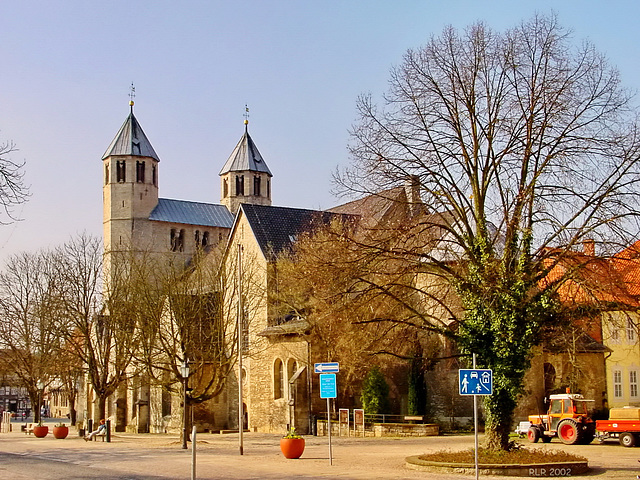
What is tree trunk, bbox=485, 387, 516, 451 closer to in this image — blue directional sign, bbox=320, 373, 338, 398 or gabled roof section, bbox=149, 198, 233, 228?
blue directional sign, bbox=320, 373, 338, 398

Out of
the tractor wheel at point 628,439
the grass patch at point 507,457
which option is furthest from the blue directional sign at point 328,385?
the tractor wheel at point 628,439

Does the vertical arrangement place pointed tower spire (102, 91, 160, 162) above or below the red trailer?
above

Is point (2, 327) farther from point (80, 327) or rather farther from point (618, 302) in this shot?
point (618, 302)

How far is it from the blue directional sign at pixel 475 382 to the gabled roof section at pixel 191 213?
74102mm

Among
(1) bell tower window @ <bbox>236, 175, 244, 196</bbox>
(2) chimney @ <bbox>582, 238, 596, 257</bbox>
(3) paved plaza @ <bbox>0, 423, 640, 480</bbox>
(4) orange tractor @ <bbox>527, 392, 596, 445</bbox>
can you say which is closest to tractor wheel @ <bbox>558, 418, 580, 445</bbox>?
(4) orange tractor @ <bbox>527, 392, 596, 445</bbox>

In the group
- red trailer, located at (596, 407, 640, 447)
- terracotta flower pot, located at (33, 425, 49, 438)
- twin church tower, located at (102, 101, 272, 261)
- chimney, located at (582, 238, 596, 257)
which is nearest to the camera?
chimney, located at (582, 238, 596, 257)

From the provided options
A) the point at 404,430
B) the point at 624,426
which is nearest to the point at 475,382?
the point at 624,426

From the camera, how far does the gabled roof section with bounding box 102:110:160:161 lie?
88750mm

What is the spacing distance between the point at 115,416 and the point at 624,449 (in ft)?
135

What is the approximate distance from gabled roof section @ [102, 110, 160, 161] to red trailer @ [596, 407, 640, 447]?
67580mm

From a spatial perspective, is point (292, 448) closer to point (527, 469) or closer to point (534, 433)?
point (527, 469)

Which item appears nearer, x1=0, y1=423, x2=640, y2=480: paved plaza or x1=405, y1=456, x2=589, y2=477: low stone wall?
x1=405, y1=456, x2=589, y2=477: low stone wall

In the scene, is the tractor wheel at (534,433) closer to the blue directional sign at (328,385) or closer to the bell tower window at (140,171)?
the blue directional sign at (328,385)

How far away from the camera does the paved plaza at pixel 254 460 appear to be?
21.3 m
